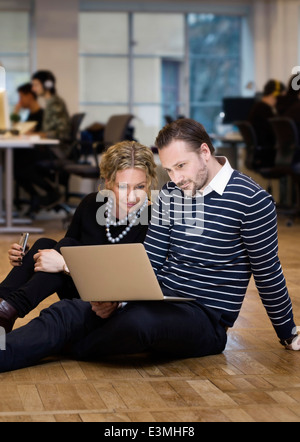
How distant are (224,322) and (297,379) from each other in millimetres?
319

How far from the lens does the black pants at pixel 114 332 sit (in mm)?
2322

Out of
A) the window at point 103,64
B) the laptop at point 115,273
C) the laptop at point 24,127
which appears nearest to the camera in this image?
the laptop at point 115,273

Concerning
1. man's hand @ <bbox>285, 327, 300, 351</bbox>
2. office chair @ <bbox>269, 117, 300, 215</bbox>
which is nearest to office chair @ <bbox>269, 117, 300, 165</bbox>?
office chair @ <bbox>269, 117, 300, 215</bbox>

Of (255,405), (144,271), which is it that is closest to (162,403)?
(255,405)

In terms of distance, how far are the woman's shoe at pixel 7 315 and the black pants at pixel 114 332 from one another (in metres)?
0.22

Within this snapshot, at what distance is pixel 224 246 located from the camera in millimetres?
2430

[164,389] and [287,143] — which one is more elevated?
[287,143]

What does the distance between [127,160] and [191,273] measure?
1.47 ft

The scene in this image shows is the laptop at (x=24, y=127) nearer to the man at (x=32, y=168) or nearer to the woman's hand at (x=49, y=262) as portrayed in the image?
the man at (x=32, y=168)

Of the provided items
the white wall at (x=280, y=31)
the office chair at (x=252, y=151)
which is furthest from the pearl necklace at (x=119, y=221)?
the white wall at (x=280, y=31)

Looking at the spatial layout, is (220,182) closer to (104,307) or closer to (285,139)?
(104,307)

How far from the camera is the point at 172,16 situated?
1115cm

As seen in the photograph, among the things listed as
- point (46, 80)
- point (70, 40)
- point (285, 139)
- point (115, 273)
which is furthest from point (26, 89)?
point (115, 273)

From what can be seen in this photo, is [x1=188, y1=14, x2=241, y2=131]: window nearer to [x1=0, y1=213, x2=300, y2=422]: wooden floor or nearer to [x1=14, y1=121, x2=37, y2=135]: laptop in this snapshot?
[x1=14, y1=121, x2=37, y2=135]: laptop
